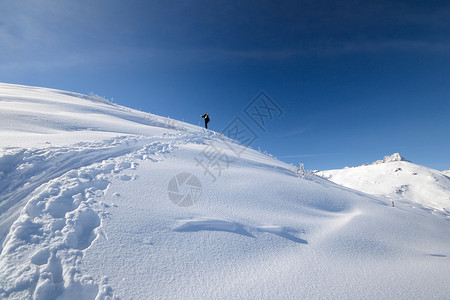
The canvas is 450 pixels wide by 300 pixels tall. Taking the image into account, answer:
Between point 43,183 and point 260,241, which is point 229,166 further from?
point 43,183

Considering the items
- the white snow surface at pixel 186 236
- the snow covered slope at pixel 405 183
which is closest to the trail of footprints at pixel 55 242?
the white snow surface at pixel 186 236

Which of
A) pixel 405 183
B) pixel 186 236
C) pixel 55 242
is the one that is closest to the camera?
pixel 55 242

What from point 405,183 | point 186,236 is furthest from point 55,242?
point 405,183

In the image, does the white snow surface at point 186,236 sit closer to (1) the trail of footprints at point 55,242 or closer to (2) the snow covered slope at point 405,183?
(1) the trail of footprints at point 55,242

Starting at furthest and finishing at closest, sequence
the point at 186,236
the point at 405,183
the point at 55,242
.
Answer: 1. the point at 405,183
2. the point at 186,236
3. the point at 55,242

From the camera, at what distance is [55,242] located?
1.91 meters

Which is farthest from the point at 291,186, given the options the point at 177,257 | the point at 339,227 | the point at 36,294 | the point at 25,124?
the point at 25,124

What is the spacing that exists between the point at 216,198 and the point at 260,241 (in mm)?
1068

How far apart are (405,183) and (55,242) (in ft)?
96.2

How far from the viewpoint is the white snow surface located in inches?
69.4

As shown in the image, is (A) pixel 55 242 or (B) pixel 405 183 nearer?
(A) pixel 55 242

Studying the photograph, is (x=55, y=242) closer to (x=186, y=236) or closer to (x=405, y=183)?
(x=186, y=236)

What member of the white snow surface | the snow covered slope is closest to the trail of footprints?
the white snow surface

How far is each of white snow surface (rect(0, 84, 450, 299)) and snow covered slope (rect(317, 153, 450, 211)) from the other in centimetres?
1949
